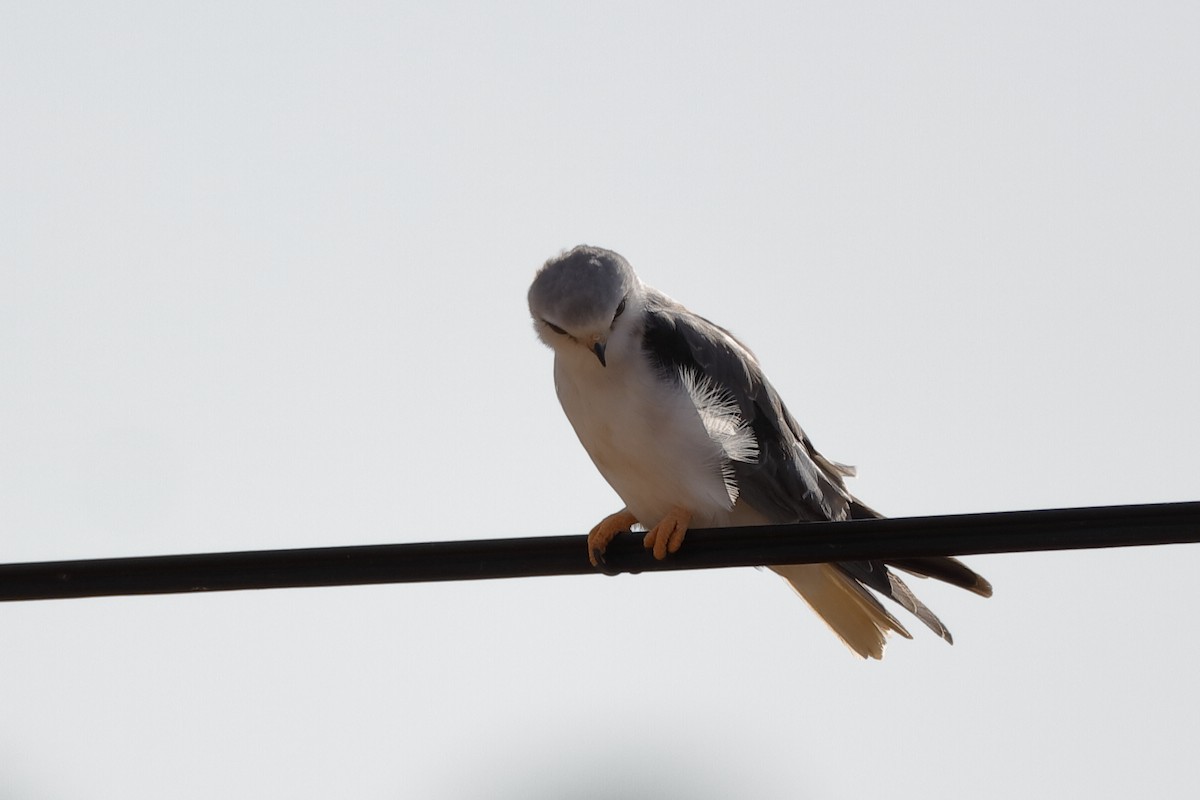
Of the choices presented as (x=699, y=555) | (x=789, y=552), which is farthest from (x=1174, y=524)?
(x=699, y=555)

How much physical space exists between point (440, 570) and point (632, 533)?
232 cm

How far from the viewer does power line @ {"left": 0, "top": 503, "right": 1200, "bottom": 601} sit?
4324mm

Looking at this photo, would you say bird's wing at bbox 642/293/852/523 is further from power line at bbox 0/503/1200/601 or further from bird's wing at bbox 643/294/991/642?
A: power line at bbox 0/503/1200/601

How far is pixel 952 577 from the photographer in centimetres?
595

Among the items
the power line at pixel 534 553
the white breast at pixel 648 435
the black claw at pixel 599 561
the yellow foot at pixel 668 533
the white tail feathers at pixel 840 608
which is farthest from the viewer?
the white tail feathers at pixel 840 608

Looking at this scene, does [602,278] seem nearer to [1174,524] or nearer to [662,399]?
[662,399]

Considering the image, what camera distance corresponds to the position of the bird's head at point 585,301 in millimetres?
6477

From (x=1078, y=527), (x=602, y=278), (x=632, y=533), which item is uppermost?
(x=602, y=278)

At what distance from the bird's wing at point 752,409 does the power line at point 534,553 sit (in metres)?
1.90

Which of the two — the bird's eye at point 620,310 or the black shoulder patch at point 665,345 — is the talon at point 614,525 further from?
the bird's eye at point 620,310

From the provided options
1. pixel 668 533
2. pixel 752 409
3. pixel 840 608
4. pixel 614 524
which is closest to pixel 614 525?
pixel 614 524

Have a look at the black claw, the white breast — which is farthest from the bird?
the black claw

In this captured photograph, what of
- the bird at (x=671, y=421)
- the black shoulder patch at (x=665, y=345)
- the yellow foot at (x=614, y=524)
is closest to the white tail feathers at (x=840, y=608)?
the bird at (x=671, y=421)

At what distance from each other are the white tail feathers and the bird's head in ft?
4.86
